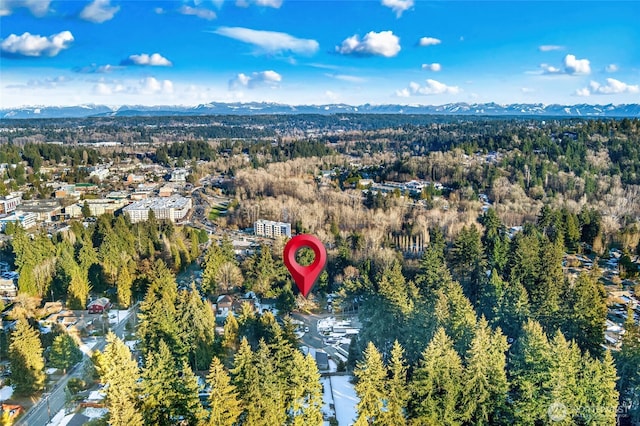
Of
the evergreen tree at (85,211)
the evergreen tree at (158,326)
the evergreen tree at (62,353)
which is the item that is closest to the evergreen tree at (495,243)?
the evergreen tree at (158,326)

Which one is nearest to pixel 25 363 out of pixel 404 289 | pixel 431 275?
pixel 404 289

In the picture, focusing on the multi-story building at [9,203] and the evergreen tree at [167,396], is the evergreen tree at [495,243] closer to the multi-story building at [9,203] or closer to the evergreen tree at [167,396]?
the evergreen tree at [167,396]

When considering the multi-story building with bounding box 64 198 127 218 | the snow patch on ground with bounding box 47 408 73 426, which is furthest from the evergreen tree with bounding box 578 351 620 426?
the multi-story building with bounding box 64 198 127 218

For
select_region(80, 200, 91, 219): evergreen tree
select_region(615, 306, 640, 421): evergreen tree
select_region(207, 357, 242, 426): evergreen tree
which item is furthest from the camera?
select_region(80, 200, 91, 219): evergreen tree

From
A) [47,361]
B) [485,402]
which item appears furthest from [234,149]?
[485,402]

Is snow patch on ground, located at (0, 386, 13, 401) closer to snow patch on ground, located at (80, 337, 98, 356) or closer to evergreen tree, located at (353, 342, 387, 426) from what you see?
snow patch on ground, located at (80, 337, 98, 356)

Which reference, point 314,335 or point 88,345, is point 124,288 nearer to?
point 88,345

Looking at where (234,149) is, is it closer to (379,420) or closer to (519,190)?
(519,190)
